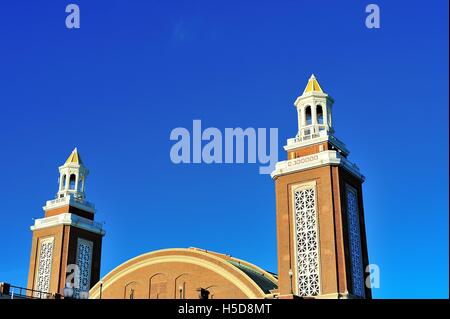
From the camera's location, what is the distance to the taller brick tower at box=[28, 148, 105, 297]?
67188mm

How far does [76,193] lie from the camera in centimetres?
7144

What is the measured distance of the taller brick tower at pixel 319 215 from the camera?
49188mm

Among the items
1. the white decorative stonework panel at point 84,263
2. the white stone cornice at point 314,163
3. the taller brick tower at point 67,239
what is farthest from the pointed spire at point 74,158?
the white stone cornice at point 314,163

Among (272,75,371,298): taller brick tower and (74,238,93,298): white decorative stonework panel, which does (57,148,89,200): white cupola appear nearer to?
(74,238,93,298): white decorative stonework panel

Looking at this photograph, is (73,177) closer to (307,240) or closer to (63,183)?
(63,183)

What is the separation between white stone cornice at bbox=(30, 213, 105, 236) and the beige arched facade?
6.34 m

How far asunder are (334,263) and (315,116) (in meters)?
13.7

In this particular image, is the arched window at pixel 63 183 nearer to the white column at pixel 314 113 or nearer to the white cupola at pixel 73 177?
the white cupola at pixel 73 177

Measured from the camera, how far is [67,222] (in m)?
67.9

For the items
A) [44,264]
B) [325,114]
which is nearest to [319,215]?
[325,114]

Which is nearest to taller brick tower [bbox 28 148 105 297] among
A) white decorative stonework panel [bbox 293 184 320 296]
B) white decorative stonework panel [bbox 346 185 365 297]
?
white decorative stonework panel [bbox 293 184 320 296]

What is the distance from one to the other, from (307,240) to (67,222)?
96.8 feet
